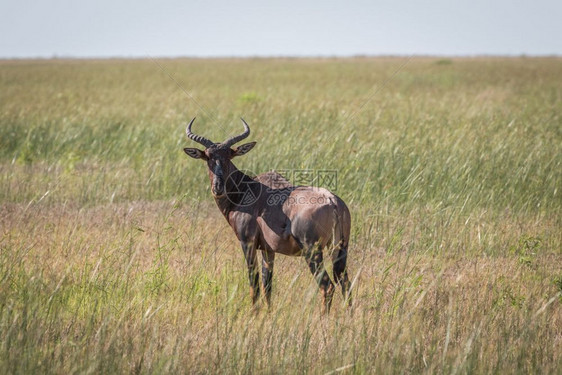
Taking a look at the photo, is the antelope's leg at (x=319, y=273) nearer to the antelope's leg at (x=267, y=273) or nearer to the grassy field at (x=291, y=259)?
the grassy field at (x=291, y=259)

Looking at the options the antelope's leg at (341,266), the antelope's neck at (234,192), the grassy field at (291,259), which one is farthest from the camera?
the antelope's neck at (234,192)

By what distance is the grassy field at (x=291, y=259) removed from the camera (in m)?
4.57

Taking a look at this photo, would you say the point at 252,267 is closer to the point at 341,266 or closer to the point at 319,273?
the point at 319,273

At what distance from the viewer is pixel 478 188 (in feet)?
30.3

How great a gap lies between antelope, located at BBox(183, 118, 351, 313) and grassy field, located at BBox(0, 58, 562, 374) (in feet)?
1.09

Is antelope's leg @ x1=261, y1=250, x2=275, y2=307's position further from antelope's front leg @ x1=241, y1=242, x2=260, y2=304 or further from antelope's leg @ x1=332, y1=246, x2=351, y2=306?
antelope's leg @ x1=332, y1=246, x2=351, y2=306

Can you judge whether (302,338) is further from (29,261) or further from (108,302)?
(29,261)

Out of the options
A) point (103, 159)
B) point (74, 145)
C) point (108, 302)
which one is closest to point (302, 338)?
point (108, 302)

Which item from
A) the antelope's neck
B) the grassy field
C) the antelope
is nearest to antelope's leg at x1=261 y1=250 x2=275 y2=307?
the antelope

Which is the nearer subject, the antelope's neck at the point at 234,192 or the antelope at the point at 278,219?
the antelope at the point at 278,219

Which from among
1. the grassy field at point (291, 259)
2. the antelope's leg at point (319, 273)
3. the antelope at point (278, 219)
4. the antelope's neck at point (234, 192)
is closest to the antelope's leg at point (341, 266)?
the antelope at point (278, 219)

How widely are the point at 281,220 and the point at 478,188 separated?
192 inches

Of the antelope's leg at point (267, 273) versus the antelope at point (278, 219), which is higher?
the antelope at point (278, 219)

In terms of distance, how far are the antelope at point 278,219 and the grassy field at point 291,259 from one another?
331 millimetres
